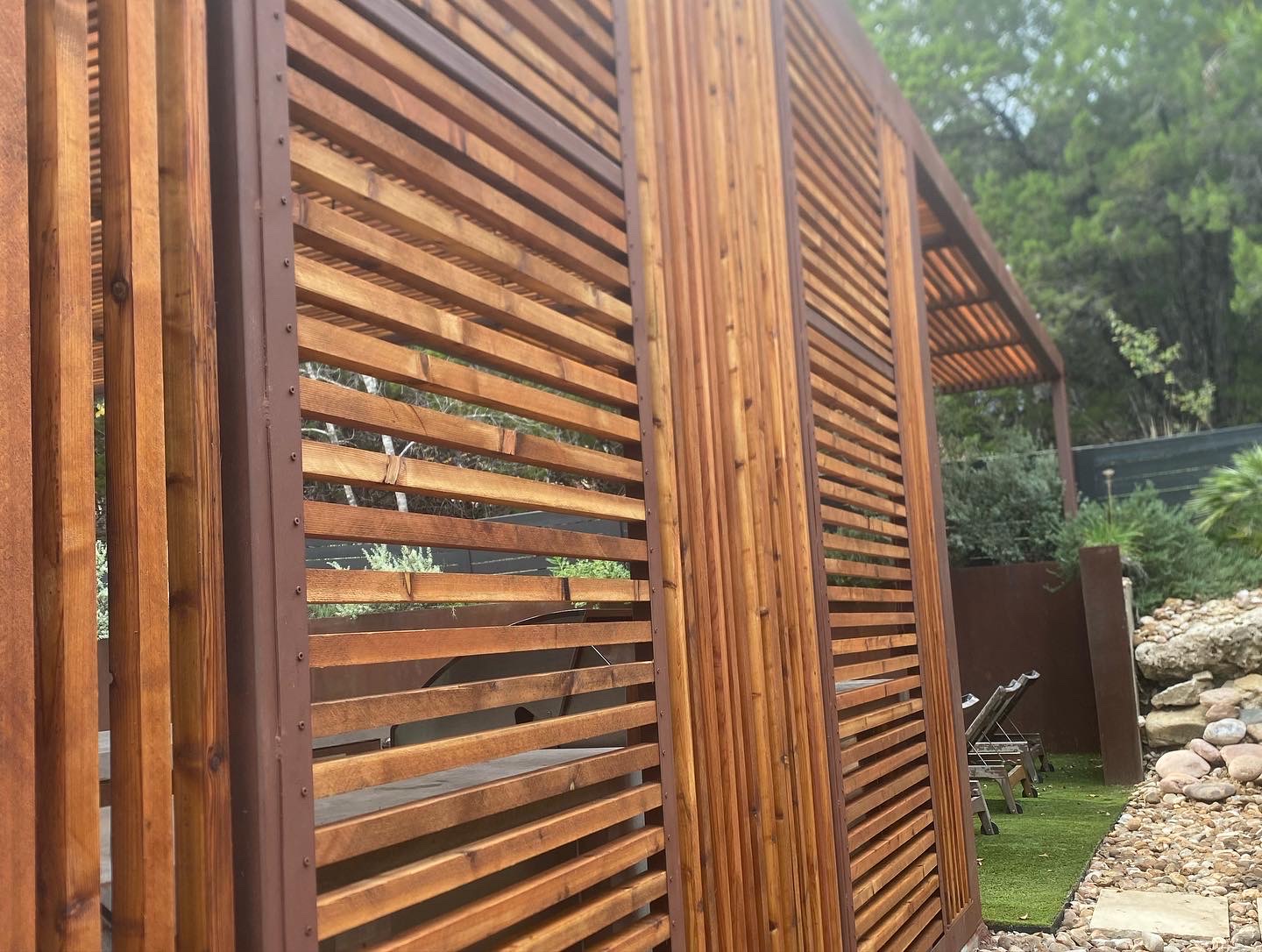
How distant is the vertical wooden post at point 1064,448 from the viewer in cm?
1235

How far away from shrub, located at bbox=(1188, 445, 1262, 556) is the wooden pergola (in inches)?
346

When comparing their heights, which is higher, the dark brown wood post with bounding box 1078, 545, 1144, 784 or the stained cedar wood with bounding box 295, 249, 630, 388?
the stained cedar wood with bounding box 295, 249, 630, 388

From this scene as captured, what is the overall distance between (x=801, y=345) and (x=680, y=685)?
5.13 feet

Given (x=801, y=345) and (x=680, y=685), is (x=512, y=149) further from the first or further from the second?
(x=801, y=345)

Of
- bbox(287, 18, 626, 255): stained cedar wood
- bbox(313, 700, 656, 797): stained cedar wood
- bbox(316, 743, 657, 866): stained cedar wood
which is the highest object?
bbox(287, 18, 626, 255): stained cedar wood

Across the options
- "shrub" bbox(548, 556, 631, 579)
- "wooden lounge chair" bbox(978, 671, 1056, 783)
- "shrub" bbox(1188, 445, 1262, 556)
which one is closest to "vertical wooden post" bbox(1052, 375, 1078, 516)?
"shrub" bbox(1188, 445, 1262, 556)

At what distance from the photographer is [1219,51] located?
22625 millimetres

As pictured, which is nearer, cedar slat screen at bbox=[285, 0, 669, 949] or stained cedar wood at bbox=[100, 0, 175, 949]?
stained cedar wood at bbox=[100, 0, 175, 949]

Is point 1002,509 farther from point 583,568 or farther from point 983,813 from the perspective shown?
point 983,813

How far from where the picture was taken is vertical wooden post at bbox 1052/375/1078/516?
12.4m

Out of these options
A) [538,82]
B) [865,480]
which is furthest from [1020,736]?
[538,82]

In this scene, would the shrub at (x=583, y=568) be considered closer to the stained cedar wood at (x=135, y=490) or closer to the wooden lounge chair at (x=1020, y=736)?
the wooden lounge chair at (x=1020, y=736)

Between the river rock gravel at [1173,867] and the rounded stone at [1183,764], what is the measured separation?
11cm

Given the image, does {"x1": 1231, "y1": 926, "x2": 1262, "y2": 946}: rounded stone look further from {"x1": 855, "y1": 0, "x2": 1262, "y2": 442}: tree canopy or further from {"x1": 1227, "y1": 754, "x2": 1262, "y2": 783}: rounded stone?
{"x1": 855, "y1": 0, "x2": 1262, "y2": 442}: tree canopy
